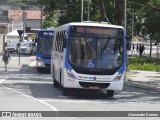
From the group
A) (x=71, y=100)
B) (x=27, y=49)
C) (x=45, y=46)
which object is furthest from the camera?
(x=27, y=49)

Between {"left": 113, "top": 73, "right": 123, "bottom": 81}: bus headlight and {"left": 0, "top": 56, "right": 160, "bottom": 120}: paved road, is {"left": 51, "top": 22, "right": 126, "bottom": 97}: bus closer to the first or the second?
{"left": 113, "top": 73, "right": 123, "bottom": 81}: bus headlight

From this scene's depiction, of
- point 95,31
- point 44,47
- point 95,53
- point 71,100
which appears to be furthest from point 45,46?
point 71,100

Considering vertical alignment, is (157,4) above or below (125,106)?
above

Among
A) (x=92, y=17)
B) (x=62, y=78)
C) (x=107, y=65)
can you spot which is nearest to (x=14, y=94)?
(x=62, y=78)

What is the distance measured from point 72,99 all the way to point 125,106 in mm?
2695

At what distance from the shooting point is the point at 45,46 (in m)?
35.9

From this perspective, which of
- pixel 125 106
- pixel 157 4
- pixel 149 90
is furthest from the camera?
pixel 157 4

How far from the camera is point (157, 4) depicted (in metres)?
41.1

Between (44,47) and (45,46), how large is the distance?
0.10 meters

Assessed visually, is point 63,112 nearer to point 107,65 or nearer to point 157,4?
point 107,65

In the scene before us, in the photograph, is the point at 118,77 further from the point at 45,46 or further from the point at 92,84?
the point at 45,46

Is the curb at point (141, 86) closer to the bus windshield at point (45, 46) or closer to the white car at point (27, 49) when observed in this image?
the bus windshield at point (45, 46)

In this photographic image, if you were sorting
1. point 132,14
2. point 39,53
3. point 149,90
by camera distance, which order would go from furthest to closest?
point 132,14
point 39,53
point 149,90

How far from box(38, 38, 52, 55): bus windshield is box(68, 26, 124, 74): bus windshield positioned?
50.9 ft
